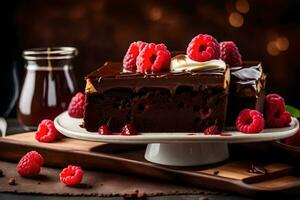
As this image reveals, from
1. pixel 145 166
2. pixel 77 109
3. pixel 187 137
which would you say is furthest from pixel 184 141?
pixel 77 109

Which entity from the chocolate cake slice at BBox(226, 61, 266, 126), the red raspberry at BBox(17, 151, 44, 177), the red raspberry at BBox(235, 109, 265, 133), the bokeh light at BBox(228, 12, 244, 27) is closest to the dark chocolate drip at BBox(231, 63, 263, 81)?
the chocolate cake slice at BBox(226, 61, 266, 126)

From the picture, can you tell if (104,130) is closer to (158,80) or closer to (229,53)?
(158,80)

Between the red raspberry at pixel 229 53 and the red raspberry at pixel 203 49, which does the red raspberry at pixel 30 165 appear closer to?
the red raspberry at pixel 203 49

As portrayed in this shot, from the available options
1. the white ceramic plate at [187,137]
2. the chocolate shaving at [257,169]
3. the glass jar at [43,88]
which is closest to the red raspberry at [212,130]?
the white ceramic plate at [187,137]

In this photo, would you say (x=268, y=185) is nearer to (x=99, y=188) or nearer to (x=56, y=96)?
(x=99, y=188)

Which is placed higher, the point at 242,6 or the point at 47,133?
the point at 242,6

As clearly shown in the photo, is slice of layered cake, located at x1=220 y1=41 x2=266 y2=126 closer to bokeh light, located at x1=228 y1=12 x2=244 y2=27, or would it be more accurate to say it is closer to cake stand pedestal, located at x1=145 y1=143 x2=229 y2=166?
cake stand pedestal, located at x1=145 y1=143 x2=229 y2=166

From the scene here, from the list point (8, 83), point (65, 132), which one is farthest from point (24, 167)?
point (8, 83)

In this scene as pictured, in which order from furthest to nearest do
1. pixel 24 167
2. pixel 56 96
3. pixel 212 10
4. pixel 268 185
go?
1. pixel 212 10
2. pixel 56 96
3. pixel 24 167
4. pixel 268 185
